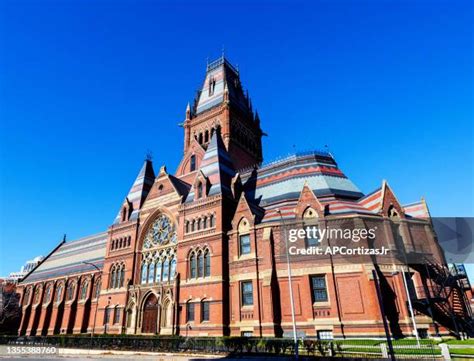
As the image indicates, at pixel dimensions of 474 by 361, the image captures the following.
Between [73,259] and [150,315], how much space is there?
3518 centimetres

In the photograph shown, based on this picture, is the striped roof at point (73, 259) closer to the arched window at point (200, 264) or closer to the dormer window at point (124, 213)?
the dormer window at point (124, 213)

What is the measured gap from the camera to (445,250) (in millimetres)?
29172

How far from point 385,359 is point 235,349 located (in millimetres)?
9737

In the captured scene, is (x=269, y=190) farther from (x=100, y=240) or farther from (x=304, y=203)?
(x=100, y=240)

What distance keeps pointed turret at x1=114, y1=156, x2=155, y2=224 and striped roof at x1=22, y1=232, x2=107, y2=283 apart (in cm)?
1366

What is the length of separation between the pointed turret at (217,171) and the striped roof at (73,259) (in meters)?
27.7

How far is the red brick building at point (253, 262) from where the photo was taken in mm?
26234

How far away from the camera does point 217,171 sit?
3825cm

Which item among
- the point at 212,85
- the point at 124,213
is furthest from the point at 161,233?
the point at 212,85

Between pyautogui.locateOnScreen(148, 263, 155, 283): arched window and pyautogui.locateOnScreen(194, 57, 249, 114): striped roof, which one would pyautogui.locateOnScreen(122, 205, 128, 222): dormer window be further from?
pyautogui.locateOnScreen(194, 57, 249, 114): striped roof

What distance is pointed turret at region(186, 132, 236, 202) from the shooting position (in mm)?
36781

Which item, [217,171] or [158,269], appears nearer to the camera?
[158,269]

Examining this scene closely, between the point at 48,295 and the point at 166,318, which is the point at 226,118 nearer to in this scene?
the point at 166,318

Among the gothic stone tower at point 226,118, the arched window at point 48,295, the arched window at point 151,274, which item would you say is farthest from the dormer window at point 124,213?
the arched window at point 48,295
